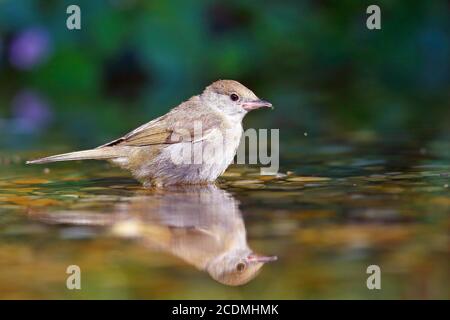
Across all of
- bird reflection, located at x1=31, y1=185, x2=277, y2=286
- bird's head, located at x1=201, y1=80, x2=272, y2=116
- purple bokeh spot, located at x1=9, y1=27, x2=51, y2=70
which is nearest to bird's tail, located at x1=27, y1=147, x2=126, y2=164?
bird reflection, located at x1=31, y1=185, x2=277, y2=286

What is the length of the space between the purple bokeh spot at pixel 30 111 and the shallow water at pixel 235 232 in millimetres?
2885

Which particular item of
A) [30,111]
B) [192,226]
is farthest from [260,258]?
[30,111]

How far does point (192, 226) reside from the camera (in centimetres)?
454

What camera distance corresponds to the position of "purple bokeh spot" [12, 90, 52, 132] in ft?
30.4

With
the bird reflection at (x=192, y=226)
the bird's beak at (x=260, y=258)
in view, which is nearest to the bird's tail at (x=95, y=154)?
the bird reflection at (x=192, y=226)

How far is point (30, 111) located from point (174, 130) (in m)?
4.88

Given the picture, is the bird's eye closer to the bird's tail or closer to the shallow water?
the shallow water

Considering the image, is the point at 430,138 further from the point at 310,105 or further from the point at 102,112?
the point at 102,112

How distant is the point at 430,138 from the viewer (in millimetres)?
7477

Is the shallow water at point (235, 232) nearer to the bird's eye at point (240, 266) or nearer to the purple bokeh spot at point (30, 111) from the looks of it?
the bird's eye at point (240, 266)

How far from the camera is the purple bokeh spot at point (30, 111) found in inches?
364

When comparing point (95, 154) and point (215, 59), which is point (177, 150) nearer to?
point (95, 154)

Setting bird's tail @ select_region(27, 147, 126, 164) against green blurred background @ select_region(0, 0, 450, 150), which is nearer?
bird's tail @ select_region(27, 147, 126, 164)

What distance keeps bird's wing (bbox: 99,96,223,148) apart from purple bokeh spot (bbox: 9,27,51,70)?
19.3 feet
